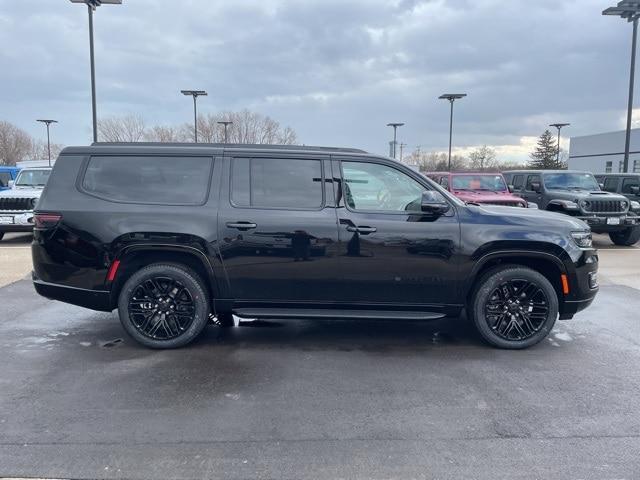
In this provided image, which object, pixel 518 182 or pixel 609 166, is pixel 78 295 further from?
pixel 609 166

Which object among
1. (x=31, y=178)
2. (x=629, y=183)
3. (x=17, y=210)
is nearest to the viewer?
(x=17, y=210)

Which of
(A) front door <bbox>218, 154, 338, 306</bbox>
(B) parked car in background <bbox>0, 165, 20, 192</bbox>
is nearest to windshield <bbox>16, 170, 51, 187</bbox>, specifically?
(B) parked car in background <bbox>0, 165, 20, 192</bbox>

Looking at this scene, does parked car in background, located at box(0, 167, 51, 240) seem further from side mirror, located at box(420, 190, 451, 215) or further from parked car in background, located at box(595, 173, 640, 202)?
parked car in background, located at box(595, 173, 640, 202)

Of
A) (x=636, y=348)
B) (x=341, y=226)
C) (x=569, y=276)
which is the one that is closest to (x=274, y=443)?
(x=341, y=226)

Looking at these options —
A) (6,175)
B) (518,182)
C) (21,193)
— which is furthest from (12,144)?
(518,182)

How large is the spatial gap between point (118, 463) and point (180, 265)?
217cm

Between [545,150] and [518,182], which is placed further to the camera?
[545,150]

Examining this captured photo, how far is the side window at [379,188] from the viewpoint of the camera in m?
4.78

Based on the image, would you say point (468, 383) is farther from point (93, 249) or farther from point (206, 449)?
point (93, 249)

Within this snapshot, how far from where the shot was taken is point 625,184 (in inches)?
573

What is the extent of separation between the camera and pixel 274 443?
3.17m

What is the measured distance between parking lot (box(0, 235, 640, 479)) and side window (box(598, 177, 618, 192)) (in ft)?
34.9

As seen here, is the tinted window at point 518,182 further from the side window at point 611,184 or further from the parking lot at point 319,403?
the parking lot at point 319,403

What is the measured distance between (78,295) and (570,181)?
12.4 m
